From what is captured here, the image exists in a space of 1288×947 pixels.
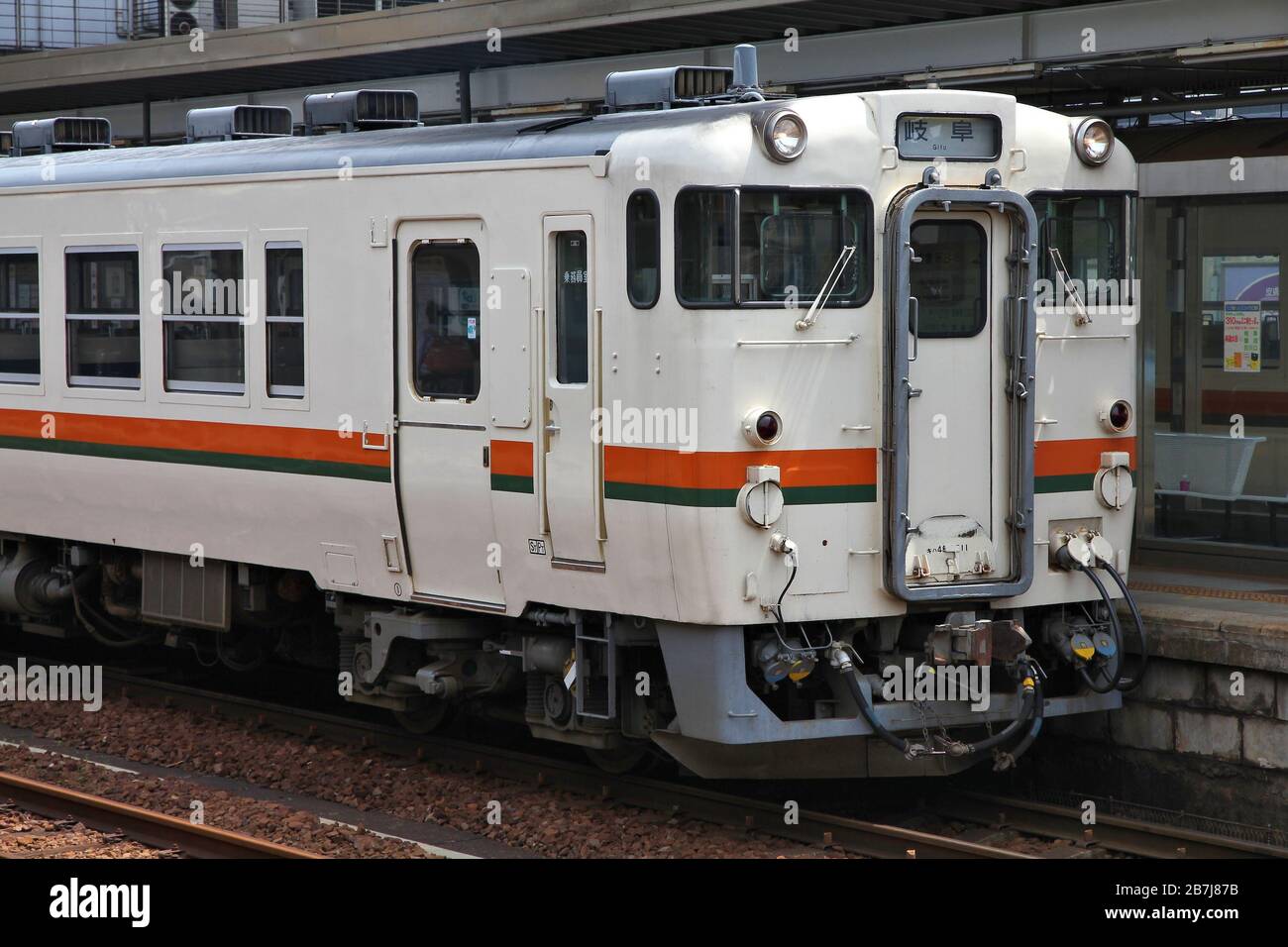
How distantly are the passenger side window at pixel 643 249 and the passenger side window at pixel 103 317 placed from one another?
416cm

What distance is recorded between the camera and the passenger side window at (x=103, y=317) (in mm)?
11531

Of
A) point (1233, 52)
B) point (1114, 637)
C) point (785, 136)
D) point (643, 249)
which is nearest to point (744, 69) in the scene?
point (785, 136)

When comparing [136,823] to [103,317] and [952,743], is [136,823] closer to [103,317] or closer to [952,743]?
[103,317]

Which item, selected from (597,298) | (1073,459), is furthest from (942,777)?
(597,298)

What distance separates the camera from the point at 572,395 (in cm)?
896

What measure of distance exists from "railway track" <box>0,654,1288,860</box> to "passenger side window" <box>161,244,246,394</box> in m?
2.29

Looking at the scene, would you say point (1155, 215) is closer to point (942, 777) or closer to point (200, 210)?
point (942, 777)

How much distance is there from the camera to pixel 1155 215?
12.1 meters

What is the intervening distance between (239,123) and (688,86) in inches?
166

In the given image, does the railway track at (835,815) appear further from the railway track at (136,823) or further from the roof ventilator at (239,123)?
the roof ventilator at (239,123)

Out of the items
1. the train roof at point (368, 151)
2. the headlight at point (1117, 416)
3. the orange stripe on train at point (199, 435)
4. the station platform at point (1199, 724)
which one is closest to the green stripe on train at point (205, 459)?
the orange stripe on train at point (199, 435)

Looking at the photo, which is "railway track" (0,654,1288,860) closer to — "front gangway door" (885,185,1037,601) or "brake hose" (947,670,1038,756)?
"brake hose" (947,670,1038,756)

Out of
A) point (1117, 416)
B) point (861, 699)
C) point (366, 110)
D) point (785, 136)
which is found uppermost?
point (366, 110)

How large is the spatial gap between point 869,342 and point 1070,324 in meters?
→ 1.20
